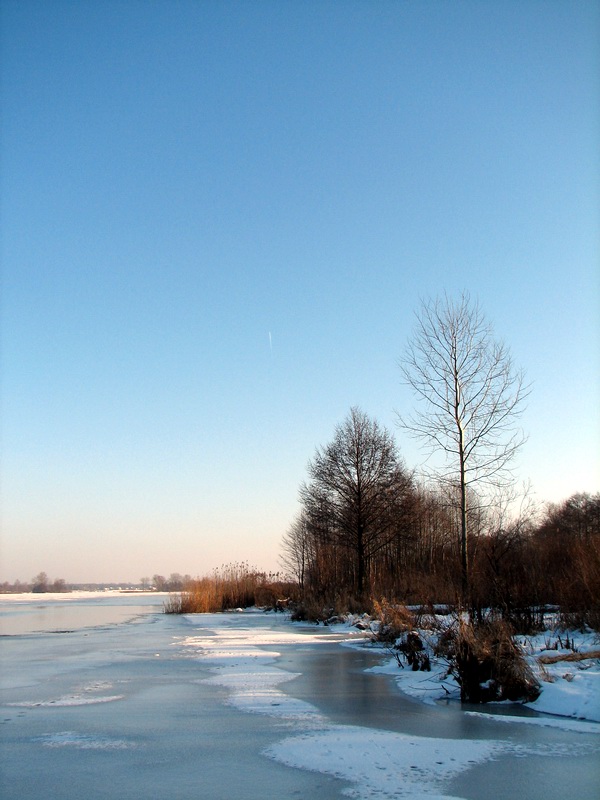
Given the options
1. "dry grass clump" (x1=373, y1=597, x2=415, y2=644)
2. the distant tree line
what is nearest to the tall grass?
the distant tree line

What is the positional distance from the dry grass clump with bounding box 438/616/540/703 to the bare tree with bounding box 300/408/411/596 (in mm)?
26001

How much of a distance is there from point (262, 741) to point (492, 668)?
12.4 ft

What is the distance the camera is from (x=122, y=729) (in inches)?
275

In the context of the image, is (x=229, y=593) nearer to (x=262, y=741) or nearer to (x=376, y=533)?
(x=376, y=533)

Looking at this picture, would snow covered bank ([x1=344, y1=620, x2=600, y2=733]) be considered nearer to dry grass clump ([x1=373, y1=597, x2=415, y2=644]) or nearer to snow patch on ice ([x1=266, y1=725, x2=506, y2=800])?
snow patch on ice ([x1=266, y1=725, x2=506, y2=800])

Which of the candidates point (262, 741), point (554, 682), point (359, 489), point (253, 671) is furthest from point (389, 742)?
point (359, 489)

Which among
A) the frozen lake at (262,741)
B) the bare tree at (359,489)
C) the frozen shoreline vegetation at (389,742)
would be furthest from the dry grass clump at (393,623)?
the bare tree at (359,489)

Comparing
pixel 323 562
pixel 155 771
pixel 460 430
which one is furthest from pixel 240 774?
pixel 323 562

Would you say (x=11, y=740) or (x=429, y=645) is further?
(x=429, y=645)

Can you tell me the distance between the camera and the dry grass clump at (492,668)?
8.55 meters

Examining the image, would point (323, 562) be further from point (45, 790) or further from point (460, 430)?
point (45, 790)

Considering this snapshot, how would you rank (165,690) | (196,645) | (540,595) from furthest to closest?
1. (196,645)
2. (540,595)
3. (165,690)

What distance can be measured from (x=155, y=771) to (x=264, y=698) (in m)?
3.77

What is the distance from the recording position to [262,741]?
6410 millimetres
